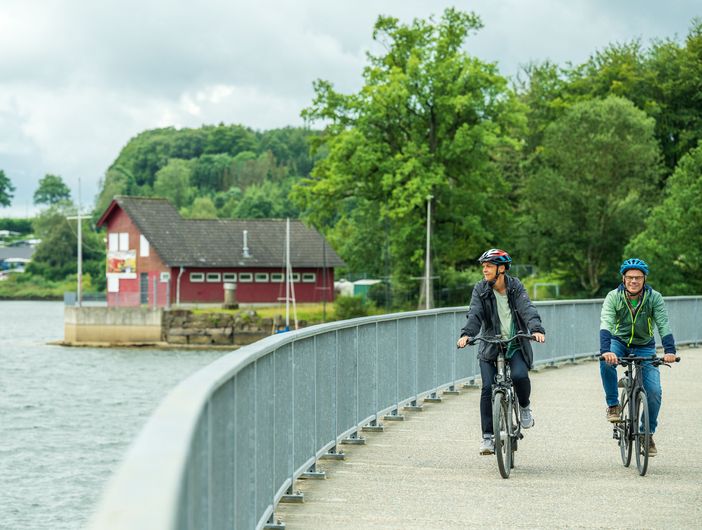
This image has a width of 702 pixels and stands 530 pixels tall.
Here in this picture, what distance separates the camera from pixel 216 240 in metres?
98.8

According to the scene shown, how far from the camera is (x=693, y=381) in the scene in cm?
2130

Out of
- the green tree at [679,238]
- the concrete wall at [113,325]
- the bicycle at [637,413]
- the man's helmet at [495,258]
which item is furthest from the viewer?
the concrete wall at [113,325]

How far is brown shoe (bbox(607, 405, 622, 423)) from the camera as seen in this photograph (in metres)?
11.3

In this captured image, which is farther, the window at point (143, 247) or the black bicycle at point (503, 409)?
the window at point (143, 247)

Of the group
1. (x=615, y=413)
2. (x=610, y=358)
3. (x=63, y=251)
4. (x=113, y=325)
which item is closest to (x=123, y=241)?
(x=113, y=325)

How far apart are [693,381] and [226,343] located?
63.9 m

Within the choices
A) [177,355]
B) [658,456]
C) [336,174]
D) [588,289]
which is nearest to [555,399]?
[658,456]

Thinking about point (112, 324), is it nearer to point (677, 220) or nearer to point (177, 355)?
point (177, 355)

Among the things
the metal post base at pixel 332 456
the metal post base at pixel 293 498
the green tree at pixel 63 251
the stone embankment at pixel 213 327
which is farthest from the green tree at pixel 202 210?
the metal post base at pixel 293 498

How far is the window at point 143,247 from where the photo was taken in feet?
317

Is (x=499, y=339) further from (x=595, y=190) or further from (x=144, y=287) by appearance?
(x=144, y=287)

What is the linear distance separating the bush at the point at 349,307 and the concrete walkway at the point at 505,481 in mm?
61186

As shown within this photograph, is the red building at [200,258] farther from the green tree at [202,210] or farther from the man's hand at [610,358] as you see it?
the green tree at [202,210]

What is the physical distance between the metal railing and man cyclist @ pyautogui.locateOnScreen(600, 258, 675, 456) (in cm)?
218
